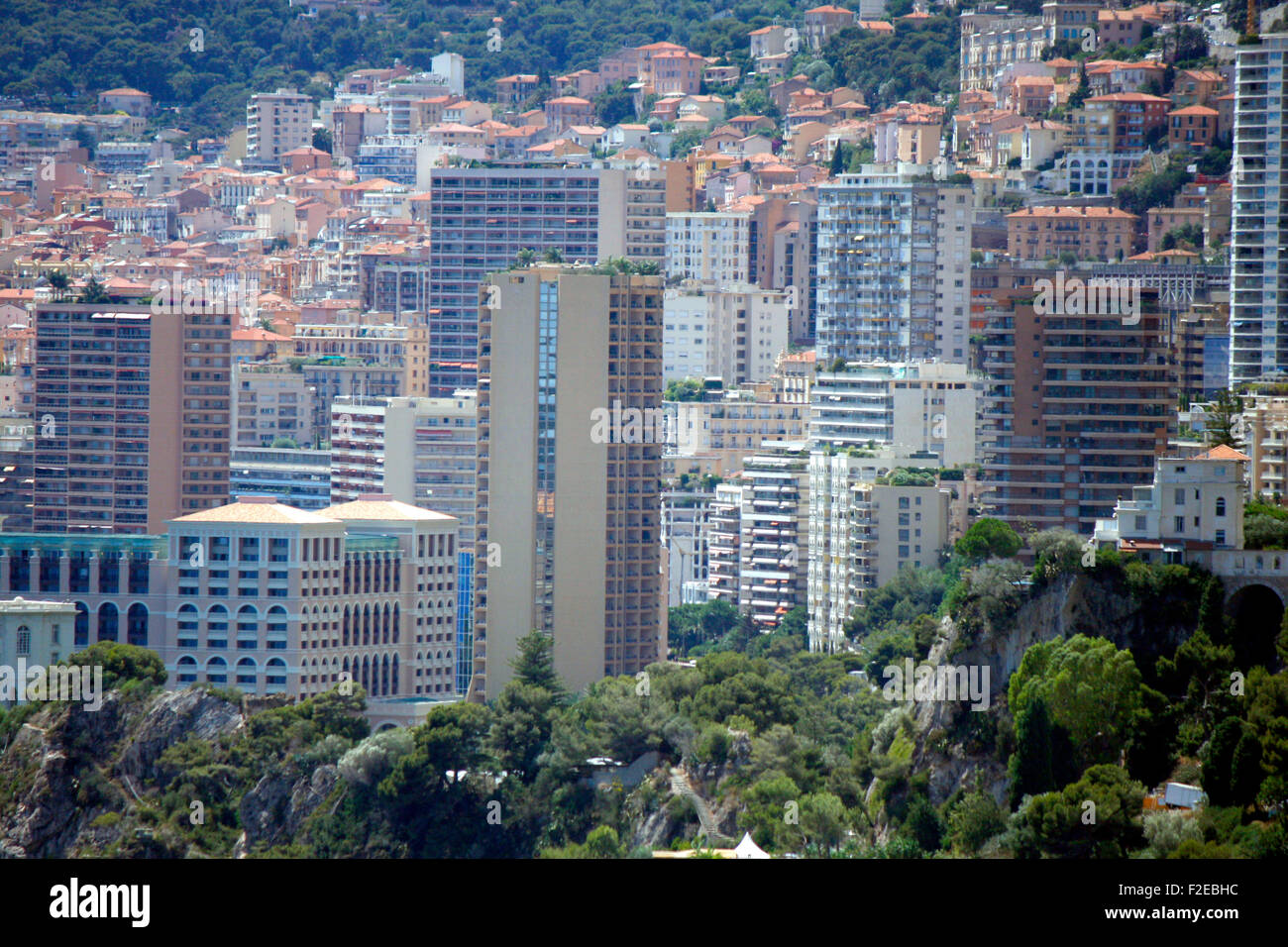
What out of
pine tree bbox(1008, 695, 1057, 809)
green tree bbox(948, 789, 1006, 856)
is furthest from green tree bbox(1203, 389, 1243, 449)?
green tree bbox(948, 789, 1006, 856)

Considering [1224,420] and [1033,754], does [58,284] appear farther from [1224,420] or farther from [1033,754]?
[1033,754]

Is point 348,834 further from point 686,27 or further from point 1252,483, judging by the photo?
point 686,27

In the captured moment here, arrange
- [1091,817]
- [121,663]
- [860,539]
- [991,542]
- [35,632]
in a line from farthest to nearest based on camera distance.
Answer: [860,539], [35,632], [121,663], [991,542], [1091,817]

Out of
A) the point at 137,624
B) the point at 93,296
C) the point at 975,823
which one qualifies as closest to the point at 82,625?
the point at 137,624

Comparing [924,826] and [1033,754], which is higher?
[1033,754]

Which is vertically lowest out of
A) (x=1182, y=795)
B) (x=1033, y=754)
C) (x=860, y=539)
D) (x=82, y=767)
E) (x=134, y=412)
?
Result: (x=82, y=767)

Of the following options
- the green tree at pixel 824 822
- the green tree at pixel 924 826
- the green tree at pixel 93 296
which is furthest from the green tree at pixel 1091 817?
the green tree at pixel 93 296

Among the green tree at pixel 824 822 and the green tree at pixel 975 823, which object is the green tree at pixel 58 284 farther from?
the green tree at pixel 975 823
